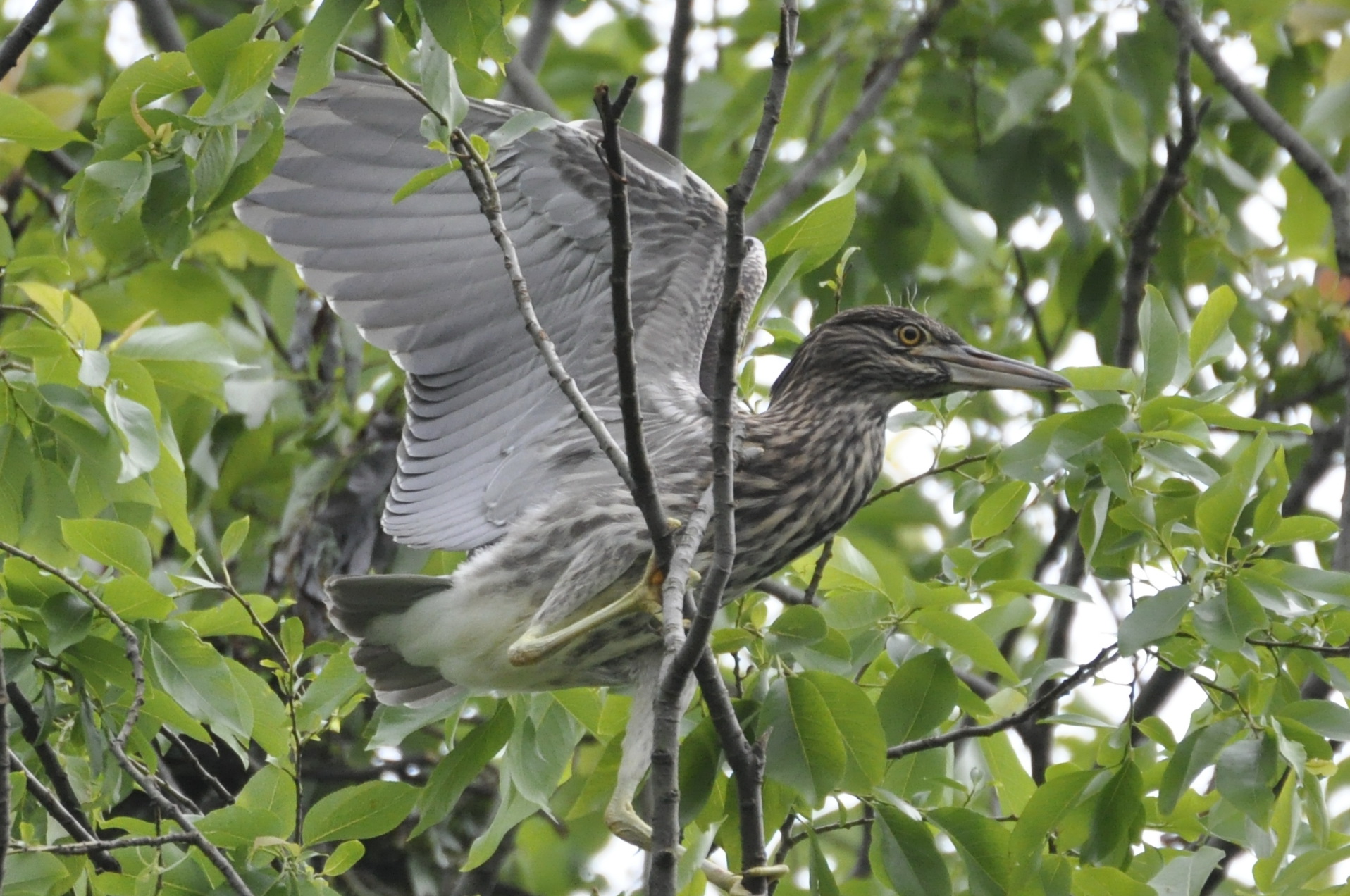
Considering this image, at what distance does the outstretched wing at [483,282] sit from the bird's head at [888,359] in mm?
348

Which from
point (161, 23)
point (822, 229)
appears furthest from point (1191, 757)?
point (161, 23)

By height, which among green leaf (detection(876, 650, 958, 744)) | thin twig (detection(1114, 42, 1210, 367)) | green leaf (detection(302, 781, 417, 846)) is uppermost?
thin twig (detection(1114, 42, 1210, 367))

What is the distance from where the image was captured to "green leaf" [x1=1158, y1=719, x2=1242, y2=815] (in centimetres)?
294

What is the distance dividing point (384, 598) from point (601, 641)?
597 mm

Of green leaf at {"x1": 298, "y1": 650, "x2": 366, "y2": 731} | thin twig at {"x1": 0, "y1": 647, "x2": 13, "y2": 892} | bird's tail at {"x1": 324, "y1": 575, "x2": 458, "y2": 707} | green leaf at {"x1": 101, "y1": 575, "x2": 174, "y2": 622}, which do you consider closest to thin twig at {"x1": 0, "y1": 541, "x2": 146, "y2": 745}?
green leaf at {"x1": 101, "y1": 575, "x2": 174, "y2": 622}

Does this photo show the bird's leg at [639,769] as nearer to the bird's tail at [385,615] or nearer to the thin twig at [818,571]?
the thin twig at [818,571]

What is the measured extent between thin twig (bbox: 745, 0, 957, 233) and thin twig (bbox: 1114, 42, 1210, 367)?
999 millimetres

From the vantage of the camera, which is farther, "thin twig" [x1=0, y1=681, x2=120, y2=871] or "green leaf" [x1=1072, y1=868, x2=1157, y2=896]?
"thin twig" [x1=0, y1=681, x2=120, y2=871]

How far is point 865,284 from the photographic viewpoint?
564 cm

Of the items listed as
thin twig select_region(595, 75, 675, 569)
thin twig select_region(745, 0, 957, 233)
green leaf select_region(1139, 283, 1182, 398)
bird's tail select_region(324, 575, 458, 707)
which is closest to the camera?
thin twig select_region(595, 75, 675, 569)

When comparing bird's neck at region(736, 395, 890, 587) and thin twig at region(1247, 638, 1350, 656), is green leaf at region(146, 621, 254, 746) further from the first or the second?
thin twig at region(1247, 638, 1350, 656)

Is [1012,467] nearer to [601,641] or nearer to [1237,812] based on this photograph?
[1237,812]

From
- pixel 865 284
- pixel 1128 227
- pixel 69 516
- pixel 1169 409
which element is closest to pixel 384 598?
pixel 69 516

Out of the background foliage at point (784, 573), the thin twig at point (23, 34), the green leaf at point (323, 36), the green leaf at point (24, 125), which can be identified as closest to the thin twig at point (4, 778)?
the background foliage at point (784, 573)
